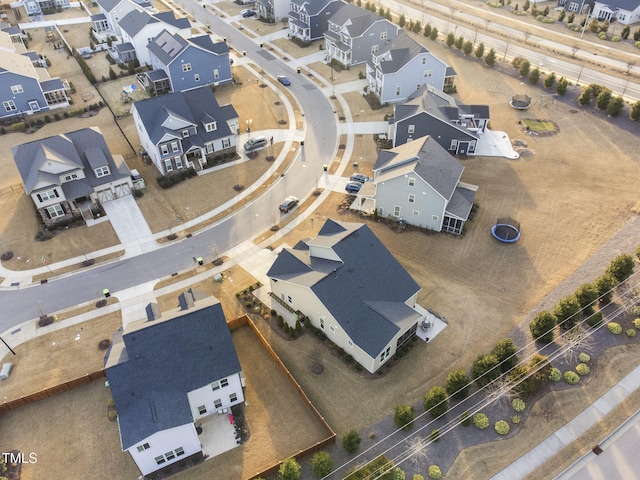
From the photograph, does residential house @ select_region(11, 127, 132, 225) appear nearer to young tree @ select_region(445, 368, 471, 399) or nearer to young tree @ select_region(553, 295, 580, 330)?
young tree @ select_region(445, 368, 471, 399)

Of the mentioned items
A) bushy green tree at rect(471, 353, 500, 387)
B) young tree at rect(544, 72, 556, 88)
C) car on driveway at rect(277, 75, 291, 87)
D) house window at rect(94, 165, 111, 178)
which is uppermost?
young tree at rect(544, 72, 556, 88)

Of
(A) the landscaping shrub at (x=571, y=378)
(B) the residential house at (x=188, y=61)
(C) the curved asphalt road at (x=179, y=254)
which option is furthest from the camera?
(B) the residential house at (x=188, y=61)

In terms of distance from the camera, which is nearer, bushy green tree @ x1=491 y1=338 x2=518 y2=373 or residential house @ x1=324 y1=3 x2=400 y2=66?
bushy green tree @ x1=491 y1=338 x2=518 y2=373

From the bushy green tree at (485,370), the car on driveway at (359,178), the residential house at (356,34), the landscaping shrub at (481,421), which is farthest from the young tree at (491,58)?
the landscaping shrub at (481,421)

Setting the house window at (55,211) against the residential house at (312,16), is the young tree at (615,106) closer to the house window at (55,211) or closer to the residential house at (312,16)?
the residential house at (312,16)

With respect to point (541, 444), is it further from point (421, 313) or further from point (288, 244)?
point (288, 244)

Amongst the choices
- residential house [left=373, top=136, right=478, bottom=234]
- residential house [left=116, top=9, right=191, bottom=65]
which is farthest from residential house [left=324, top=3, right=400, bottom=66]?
residential house [left=373, top=136, right=478, bottom=234]

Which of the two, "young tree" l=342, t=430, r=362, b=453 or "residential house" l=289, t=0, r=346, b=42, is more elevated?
"residential house" l=289, t=0, r=346, b=42
